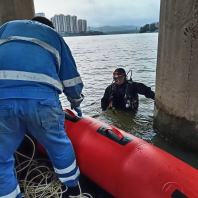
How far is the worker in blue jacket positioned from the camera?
2.16 meters

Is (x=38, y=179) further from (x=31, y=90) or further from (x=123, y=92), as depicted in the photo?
(x=123, y=92)

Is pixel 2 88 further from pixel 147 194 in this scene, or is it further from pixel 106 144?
pixel 147 194

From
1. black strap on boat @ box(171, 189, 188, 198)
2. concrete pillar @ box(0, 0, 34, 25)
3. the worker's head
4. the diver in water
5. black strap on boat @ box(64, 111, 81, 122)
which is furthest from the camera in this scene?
the diver in water

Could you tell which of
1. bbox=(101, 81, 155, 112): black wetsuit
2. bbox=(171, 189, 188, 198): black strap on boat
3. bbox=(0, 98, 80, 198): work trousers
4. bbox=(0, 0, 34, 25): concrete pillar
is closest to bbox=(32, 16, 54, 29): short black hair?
bbox=(0, 98, 80, 198): work trousers

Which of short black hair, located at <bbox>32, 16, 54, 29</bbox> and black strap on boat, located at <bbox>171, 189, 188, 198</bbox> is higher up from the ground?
short black hair, located at <bbox>32, 16, 54, 29</bbox>

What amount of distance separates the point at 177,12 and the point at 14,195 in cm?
273

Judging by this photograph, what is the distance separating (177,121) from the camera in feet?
13.4

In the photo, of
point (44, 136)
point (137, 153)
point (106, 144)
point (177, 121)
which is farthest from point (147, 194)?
point (177, 121)

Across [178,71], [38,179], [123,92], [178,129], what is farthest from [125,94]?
[38,179]

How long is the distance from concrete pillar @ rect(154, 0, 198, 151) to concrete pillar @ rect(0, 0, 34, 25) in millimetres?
2320

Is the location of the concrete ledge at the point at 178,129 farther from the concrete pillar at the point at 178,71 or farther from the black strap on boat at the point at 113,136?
the black strap on boat at the point at 113,136

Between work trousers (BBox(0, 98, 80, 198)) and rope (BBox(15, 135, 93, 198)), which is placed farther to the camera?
rope (BBox(15, 135, 93, 198))

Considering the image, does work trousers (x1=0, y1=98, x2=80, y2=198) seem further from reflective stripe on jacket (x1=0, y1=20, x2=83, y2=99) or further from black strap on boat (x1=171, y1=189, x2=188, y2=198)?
black strap on boat (x1=171, y1=189, x2=188, y2=198)

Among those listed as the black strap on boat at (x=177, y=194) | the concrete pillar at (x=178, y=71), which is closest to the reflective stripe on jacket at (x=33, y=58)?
the black strap on boat at (x=177, y=194)
